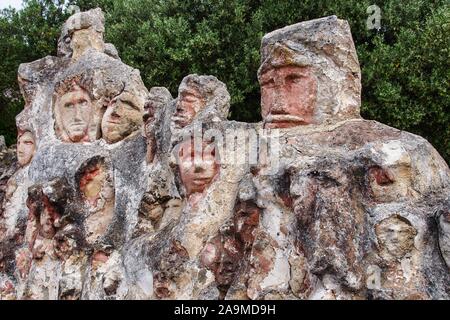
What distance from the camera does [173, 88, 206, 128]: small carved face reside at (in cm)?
730

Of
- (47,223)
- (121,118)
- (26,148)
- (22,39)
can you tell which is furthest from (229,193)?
(22,39)

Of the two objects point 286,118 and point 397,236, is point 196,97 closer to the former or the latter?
point 286,118

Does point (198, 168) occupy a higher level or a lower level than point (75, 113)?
lower

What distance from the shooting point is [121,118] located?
841 centimetres

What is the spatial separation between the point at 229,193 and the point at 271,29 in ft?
26.5

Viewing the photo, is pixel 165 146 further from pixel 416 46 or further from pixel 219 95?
pixel 416 46

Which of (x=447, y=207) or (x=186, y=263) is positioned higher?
(x=447, y=207)

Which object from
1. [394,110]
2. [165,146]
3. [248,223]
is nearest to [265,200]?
[248,223]

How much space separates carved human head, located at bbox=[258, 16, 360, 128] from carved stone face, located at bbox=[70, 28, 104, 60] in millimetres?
3650

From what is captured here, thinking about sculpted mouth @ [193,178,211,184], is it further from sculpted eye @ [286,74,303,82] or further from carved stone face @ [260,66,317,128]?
sculpted eye @ [286,74,303,82]

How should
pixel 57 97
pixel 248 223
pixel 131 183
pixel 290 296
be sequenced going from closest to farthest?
pixel 290 296
pixel 248 223
pixel 131 183
pixel 57 97

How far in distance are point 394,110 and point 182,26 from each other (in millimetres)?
3960

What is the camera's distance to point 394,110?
1338 centimetres
